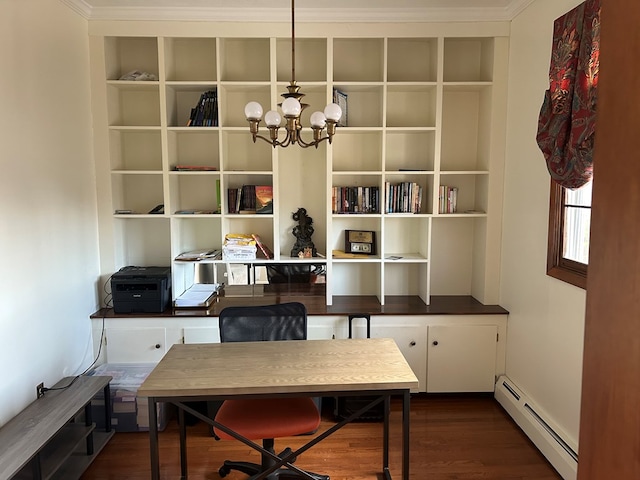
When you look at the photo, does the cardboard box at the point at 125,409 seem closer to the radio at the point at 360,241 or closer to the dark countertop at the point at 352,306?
the dark countertop at the point at 352,306

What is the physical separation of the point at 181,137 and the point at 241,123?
50 centimetres

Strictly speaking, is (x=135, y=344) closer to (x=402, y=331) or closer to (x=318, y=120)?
(x=402, y=331)

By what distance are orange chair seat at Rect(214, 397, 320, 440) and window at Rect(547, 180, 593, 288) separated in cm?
155

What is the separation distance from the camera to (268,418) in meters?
2.18

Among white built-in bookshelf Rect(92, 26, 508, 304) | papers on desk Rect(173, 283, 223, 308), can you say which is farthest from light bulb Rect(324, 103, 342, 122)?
papers on desk Rect(173, 283, 223, 308)

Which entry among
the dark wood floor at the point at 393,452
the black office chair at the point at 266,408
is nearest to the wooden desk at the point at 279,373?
the black office chair at the point at 266,408

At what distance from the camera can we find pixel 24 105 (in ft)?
8.14

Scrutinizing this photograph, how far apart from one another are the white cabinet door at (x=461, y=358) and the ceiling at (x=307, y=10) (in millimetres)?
2249

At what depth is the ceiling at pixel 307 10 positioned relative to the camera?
3.11 metres

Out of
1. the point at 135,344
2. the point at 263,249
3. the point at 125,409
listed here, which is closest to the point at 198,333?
the point at 135,344

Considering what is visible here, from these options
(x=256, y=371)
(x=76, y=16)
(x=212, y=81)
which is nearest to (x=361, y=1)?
(x=212, y=81)

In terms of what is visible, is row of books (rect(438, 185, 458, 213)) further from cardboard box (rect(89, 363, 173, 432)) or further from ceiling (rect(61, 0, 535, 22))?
cardboard box (rect(89, 363, 173, 432))

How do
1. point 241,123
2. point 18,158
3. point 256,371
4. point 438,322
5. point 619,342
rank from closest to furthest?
point 619,342 < point 256,371 < point 18,158 < point 438,322 < point 241,123

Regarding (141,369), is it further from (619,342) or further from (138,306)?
(619,342)
